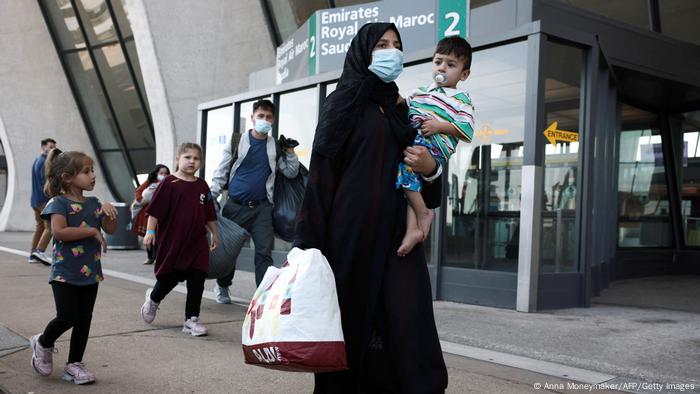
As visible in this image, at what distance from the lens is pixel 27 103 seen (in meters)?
17.2

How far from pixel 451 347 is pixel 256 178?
90.9 inches

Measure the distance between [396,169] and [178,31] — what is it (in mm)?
10795

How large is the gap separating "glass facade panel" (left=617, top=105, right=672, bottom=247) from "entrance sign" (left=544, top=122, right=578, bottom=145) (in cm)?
393

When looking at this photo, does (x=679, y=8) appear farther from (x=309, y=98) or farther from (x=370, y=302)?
(x=370, y=302)

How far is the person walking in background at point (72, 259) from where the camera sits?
3504 millimetres

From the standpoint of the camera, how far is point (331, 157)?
2449 millimetres

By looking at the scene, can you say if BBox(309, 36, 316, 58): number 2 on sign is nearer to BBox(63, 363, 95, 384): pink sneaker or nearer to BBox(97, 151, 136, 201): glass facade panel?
BBox(63, 363, 95, 384): pink sneaker

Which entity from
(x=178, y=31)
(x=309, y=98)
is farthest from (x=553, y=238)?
(x=178, y=31)

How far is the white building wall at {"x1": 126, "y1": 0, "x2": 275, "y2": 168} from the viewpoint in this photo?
12109mm

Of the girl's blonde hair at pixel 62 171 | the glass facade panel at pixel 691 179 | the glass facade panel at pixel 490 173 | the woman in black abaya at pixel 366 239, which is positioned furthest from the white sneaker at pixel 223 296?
the glass facade panel at pixel 691 179

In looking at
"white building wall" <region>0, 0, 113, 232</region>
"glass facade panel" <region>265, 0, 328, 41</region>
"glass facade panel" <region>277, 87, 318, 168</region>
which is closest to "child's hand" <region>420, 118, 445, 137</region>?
"glass facade panel" <region>277, 87, 318, 168</region>

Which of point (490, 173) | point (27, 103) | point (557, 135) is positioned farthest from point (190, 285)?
point (27, 103)

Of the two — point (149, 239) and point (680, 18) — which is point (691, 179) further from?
point (149, 239)

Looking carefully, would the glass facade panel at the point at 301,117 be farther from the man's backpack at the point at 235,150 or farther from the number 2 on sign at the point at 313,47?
the man's backpack at the point at 235,150
